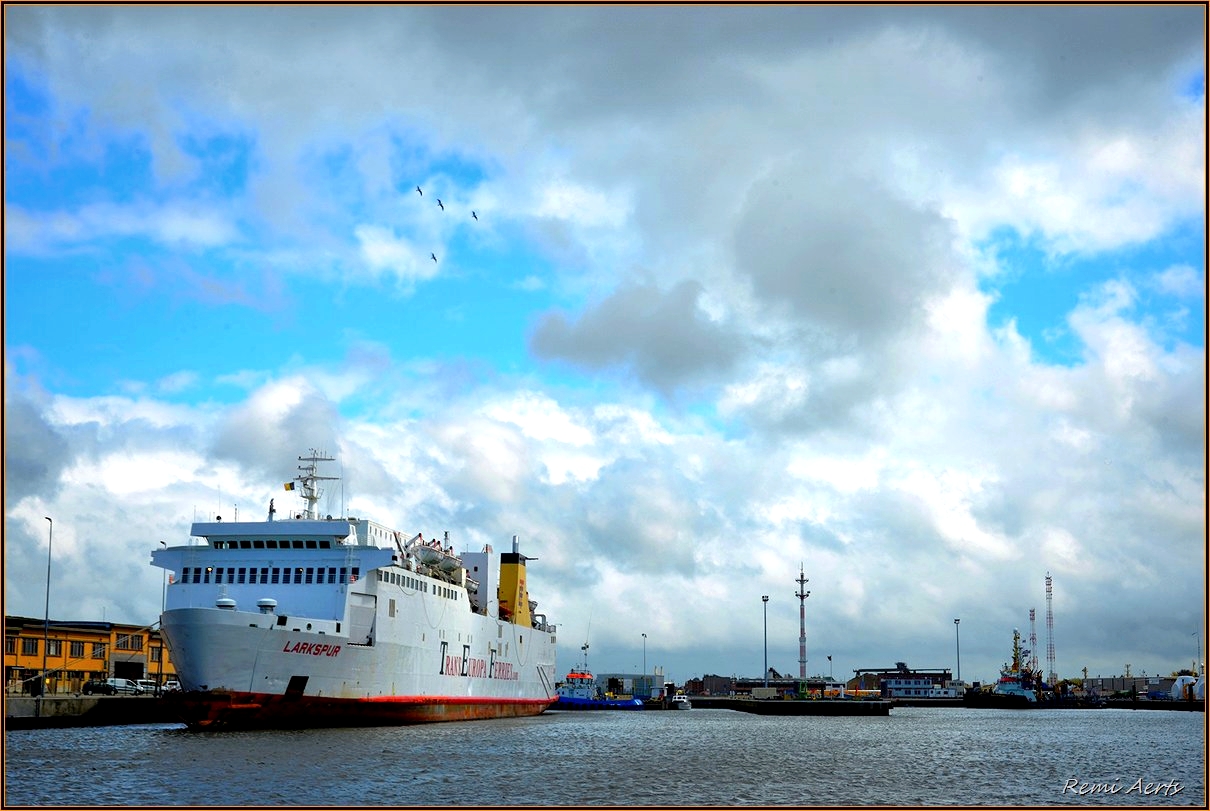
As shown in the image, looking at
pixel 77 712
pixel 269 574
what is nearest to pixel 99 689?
pixel 77 712

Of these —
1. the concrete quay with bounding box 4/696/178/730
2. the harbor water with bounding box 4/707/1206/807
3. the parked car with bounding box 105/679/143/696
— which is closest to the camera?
the harbor water with bounding box 4/707/1206/807

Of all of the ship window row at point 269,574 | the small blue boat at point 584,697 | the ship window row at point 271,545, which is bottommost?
the small blue boat at point 584,697

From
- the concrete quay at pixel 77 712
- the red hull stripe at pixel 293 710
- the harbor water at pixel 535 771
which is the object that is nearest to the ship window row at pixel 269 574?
the red hull stripe at pixel 293 710

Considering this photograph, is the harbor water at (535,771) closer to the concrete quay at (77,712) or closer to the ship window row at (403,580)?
the concrete quay at (77,712)

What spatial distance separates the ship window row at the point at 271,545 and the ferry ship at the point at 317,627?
0.06 meters

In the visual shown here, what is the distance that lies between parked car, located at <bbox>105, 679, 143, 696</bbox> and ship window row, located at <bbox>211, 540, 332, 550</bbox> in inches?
778

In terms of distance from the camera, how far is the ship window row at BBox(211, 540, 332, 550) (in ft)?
157

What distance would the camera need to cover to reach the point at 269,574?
47500 millimetres

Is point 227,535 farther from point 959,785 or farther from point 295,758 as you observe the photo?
point 959,785

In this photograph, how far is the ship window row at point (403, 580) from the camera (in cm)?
4790

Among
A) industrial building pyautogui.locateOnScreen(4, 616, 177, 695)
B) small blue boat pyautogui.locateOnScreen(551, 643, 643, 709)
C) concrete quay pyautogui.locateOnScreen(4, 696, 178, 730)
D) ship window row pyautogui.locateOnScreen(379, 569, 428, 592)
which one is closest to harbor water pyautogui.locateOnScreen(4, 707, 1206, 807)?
concrete quay pyautogui.locateOnScreen(4, 696, 178, 730)

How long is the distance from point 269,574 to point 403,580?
5.65 m

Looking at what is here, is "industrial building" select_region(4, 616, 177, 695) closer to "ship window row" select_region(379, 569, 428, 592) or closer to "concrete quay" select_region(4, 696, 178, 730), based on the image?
"concrete quay" select_region(4, 696, 178, 730)

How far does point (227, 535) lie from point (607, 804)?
27008 mm
